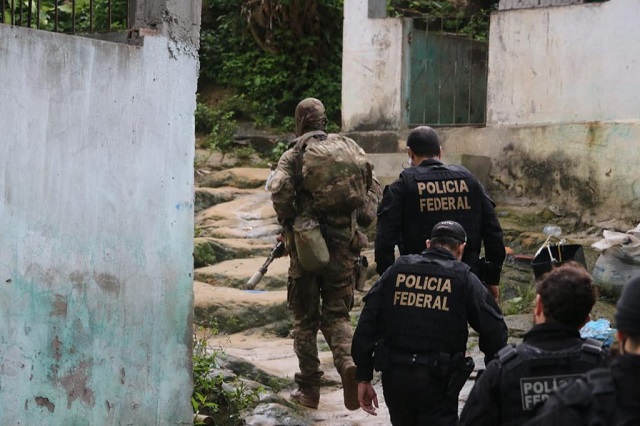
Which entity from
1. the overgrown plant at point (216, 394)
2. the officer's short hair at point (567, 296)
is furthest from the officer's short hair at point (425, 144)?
the officer's short hair at point (567, 296)

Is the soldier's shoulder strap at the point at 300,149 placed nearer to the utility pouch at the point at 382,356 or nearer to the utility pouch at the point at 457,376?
the utility pouch at the point at 382,356

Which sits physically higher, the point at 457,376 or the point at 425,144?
the point at 425,144

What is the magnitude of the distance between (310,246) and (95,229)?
180 cm

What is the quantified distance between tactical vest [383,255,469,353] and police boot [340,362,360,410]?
1.97 m

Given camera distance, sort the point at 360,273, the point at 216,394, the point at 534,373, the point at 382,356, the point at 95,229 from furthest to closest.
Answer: the point at 360,273 < the point at 216,394 < the point at 95,229 < the point at 382,356 < the point at 534,373

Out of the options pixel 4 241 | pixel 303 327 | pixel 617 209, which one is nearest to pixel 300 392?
pixel 303 327

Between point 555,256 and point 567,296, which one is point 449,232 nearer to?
point 567,296

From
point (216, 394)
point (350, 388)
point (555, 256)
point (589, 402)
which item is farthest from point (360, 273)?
point (589, 402)

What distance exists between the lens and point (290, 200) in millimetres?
7609

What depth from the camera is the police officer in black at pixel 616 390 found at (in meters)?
3.17

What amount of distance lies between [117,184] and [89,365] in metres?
1.01

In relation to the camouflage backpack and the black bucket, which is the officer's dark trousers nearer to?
the camouflage backpack

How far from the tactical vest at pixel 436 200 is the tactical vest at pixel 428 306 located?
40.5 inches

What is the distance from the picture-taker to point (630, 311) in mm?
3201
